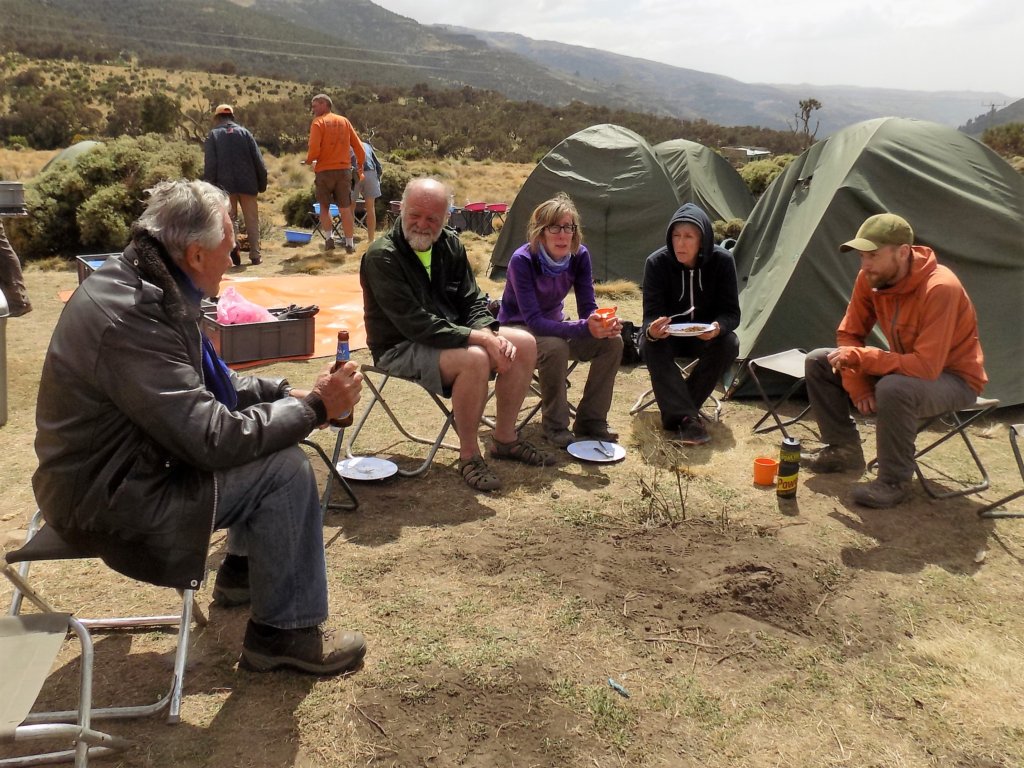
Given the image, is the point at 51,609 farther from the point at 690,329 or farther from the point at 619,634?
the point at 690,329

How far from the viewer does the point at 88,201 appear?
378 inches

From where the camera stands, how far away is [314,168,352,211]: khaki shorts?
9.80 meters

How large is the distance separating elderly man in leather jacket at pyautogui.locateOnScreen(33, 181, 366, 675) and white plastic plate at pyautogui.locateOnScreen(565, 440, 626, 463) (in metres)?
2.12

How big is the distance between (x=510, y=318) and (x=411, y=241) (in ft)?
3.05

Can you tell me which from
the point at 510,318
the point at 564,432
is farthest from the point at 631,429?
the point at 510,318

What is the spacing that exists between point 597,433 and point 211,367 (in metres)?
2.60

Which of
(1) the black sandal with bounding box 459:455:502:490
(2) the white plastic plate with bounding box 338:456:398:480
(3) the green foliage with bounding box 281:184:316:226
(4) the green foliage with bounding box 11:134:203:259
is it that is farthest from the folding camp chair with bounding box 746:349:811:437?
(3) the green foliage with bounding box 281:184:316:226

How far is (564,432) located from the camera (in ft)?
15.0

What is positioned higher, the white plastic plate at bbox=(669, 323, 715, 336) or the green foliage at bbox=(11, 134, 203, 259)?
the white plastic plate at bbox=(669, 323, 715, 336)

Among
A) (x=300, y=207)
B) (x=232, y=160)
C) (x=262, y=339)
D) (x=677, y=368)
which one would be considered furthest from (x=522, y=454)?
(x=300, y=207)

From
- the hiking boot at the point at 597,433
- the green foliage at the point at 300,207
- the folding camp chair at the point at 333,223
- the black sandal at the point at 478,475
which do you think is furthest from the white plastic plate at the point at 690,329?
the green foliage at the point at 300,207

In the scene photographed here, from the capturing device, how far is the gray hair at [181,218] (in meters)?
2.14

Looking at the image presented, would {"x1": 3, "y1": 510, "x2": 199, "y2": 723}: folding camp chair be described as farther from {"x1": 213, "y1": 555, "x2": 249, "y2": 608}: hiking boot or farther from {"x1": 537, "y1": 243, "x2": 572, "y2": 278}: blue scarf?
{"x1": 537, "y1": 243, "x2": 572, "y2": 278}: blue scarf

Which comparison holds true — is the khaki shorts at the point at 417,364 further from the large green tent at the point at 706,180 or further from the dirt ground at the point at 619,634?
the large green tent at the point at 706,180
